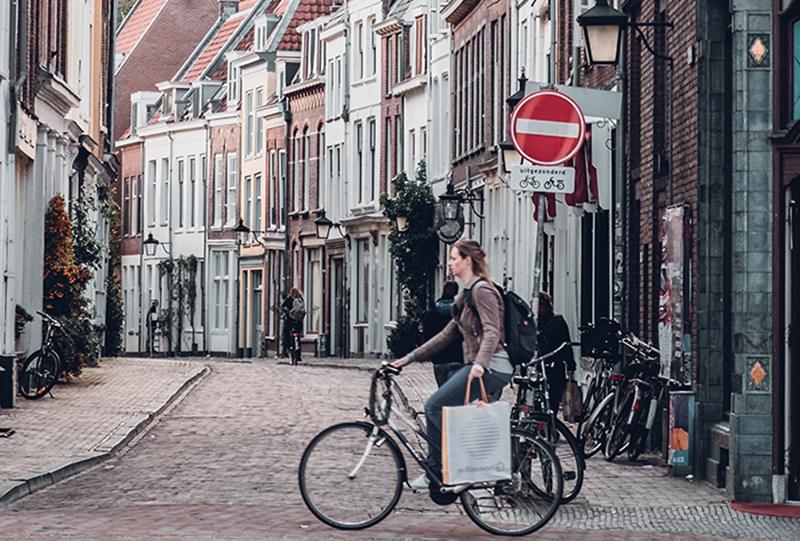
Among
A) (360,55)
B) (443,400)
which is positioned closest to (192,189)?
(360,55)

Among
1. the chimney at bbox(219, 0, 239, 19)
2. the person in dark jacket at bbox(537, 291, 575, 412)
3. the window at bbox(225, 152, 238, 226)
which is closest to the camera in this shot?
the person in dark jacket at bbox(537, 291, 575, 412)

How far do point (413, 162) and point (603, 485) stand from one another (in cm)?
3006

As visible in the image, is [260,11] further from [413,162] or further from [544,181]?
[544,181]

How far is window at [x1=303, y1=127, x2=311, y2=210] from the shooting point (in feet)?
166

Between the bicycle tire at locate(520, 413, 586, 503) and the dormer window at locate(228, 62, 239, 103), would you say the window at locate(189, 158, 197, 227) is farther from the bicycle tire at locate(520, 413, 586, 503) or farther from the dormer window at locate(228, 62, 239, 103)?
the bicycle tire at locate(520, 413, 586, 503)

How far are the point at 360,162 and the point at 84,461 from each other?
3315 centimetres

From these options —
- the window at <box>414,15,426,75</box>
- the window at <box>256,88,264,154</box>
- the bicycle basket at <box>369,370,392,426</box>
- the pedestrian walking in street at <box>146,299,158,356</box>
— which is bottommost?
the pedestrian walking in street at <box>146,299,158,356</box>

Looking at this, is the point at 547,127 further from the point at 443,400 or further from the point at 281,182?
the point at 281,182

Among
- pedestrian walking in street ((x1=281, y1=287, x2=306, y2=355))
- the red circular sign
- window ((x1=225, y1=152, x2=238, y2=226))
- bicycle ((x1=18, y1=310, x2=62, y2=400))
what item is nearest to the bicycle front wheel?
the red circular sign

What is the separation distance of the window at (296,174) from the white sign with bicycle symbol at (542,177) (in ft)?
129

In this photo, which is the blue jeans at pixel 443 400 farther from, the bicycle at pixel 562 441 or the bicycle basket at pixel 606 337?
the bicycle basket at pixel 606 337

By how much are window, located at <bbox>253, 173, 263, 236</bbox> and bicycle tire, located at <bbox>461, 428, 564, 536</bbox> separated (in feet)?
145

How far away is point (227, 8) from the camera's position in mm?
64875

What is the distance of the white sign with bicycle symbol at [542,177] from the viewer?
12.1 m
